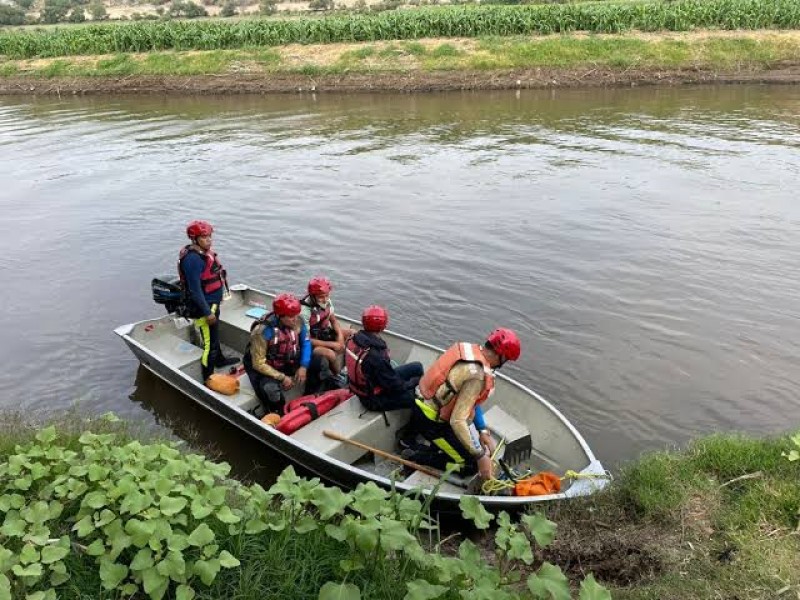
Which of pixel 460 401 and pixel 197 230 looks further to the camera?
pixel 197 230

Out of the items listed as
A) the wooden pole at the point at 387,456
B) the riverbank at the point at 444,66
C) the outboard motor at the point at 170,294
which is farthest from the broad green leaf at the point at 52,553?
the riverbank at the point at 444,66

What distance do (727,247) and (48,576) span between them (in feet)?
40.7

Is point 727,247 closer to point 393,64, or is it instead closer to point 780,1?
point 393,64

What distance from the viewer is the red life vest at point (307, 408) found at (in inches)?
291

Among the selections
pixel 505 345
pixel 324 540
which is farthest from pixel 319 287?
pixel 324 540

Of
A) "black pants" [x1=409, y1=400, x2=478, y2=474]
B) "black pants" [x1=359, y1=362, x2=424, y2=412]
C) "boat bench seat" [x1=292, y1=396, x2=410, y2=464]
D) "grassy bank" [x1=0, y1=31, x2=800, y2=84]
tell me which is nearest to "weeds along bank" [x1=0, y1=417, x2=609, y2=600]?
"black pants" [x1=409, y1=400, x2=478, y2=474]

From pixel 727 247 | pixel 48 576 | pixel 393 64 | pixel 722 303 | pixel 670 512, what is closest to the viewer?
pixel 48 576

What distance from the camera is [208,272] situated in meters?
8.76

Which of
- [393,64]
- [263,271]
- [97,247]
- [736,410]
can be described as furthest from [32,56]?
[736,410]

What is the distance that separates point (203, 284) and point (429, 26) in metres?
29.2

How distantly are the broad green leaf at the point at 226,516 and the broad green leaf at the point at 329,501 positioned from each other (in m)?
0.47

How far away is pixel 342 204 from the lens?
54.1ft

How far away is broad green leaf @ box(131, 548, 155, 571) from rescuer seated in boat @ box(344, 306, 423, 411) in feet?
12.1

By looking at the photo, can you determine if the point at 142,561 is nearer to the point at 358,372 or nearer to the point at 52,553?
the point at 52,553
